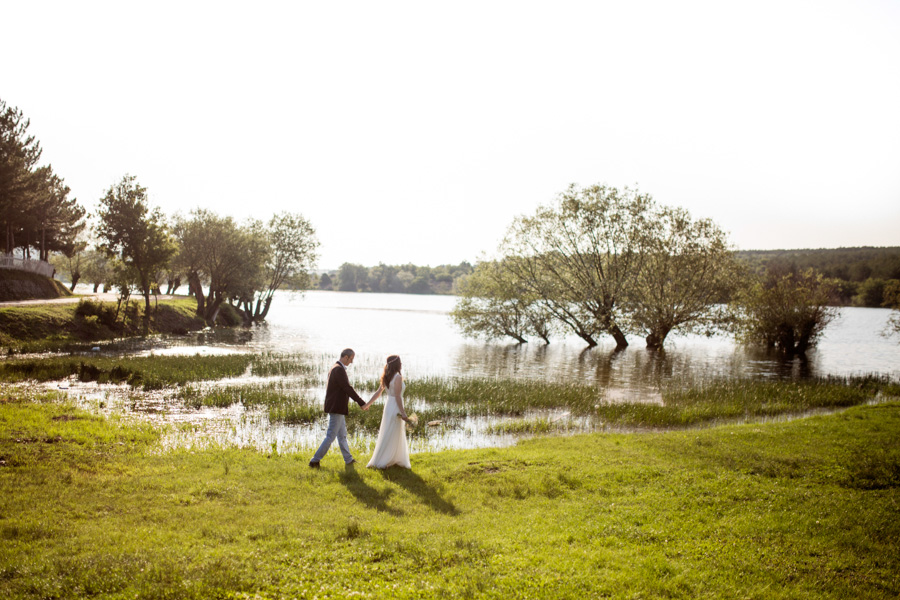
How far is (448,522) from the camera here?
8.72 metres

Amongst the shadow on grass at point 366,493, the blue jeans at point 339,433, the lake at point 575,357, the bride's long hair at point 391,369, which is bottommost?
the lake at point 575,357

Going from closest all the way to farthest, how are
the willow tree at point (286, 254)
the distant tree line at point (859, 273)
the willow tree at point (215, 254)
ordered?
the willow tree at point (215, 254), the willow tree at point (286, 254), the distant tree line at point (859, 273)

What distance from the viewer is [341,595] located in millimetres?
6180

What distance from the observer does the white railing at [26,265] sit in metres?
45.4

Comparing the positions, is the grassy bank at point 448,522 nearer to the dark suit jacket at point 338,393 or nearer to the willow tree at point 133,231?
the dark suit jacket at point 338,393

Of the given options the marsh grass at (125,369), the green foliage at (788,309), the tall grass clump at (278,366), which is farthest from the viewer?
the green foliage at (788,309)

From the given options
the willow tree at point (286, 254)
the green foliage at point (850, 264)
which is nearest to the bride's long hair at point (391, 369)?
the willow tree at point (286, 254)

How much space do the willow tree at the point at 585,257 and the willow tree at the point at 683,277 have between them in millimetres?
1043

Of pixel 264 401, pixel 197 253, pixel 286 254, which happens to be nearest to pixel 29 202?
pixel 197 253

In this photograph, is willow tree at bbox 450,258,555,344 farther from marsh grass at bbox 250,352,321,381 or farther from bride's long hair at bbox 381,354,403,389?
bride's long hair at bbox 381,354,403,389

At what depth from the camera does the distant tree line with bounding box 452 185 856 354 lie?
47281 mm

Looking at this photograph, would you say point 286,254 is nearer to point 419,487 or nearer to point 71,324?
point 71,324

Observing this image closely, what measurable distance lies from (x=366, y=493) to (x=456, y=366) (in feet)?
89.4

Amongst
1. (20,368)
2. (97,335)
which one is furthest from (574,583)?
(97,335)
